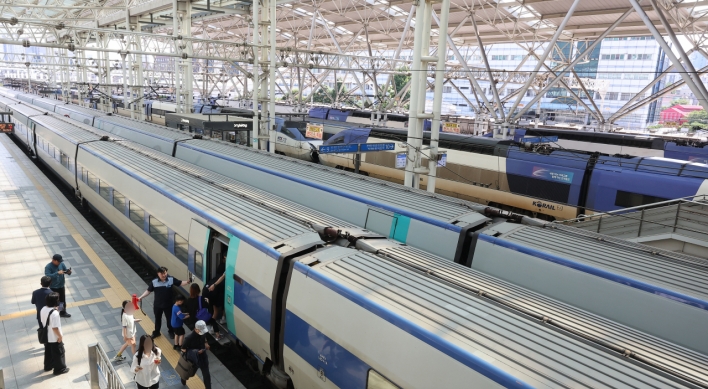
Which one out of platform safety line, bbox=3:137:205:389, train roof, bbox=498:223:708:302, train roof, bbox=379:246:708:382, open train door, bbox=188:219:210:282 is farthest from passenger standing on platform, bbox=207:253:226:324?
train roof, bbox=498:223:708:302

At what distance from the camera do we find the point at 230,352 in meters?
8.80

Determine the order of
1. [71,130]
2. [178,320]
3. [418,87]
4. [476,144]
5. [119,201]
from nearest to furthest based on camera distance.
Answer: [178,320] → [119,201] → [418,87] → [476,144] → [71,130]

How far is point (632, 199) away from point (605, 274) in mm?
9014

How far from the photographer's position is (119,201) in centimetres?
1304

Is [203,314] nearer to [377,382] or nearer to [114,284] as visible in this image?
[377,382]

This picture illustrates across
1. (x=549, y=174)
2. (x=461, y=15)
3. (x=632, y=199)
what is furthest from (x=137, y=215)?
(x=461, y=15)

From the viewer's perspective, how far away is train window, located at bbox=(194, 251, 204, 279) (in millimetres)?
8773

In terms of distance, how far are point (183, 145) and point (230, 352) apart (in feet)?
36.9

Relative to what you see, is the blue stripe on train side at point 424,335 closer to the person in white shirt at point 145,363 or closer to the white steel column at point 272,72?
the person in white shirt at point 145,363

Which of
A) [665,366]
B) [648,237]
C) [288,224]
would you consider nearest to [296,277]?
[288,224]

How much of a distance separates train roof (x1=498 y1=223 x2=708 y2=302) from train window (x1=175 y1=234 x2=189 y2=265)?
19.3 ft

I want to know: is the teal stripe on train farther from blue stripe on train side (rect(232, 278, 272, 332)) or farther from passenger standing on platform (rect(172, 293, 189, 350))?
passenger standing on platform (rect(172, 293, 189, 350))

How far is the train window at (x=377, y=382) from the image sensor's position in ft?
16.8

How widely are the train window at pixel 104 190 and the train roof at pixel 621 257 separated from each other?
36.9 ft
